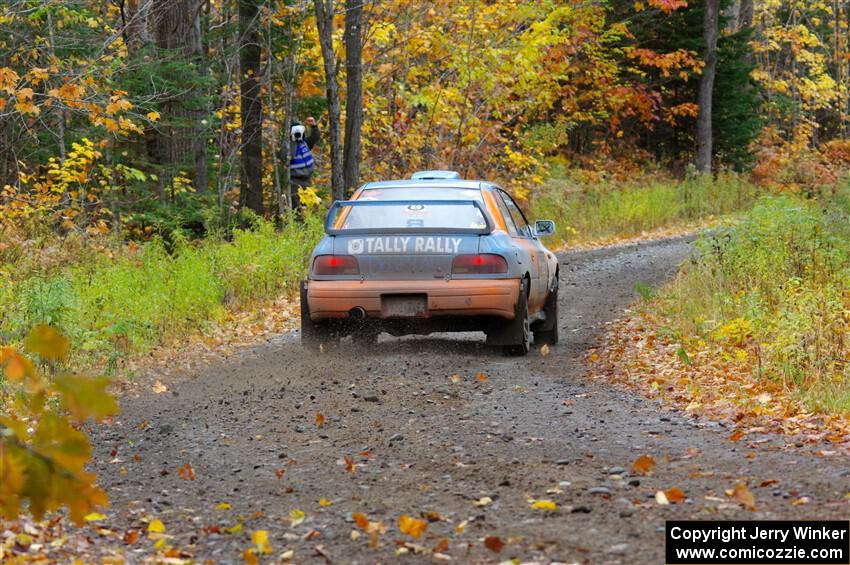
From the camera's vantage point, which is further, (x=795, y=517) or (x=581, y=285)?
(x=581, y=285)

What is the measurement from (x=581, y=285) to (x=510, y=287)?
7433 millimetres

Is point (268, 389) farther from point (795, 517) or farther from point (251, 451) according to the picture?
point (795, 517)

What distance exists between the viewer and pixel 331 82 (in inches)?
813

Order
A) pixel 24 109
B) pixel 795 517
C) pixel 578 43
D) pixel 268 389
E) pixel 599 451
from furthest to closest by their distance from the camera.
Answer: pixel 578 43, pixel 24 109, pixel 268 389, pixel 599 451, pixel 795 517

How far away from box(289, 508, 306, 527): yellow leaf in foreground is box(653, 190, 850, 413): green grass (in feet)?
13.5

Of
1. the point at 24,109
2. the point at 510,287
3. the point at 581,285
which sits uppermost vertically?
the point at 24,109

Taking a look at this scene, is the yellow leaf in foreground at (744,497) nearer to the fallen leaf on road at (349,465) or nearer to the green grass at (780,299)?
the fallen leaf on road at (349,465)

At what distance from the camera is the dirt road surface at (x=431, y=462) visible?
204 inches

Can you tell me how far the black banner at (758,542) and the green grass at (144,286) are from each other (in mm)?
7172

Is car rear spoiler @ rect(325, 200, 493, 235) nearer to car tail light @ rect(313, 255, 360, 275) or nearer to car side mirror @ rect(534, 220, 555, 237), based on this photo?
car tail light @ rect(313, 255, 360, 275)

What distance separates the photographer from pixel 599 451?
265 inches

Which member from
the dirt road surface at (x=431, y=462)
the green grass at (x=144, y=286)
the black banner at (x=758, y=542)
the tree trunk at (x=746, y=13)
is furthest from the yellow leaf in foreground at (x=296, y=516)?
the tree trunk at (x=746, y=13)

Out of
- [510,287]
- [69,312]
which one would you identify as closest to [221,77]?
[69,312]

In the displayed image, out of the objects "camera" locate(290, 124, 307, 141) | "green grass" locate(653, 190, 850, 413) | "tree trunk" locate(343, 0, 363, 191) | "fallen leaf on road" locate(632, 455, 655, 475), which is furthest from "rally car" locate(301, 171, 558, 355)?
"tree trunk" locate(343, 0, 363, 191)
